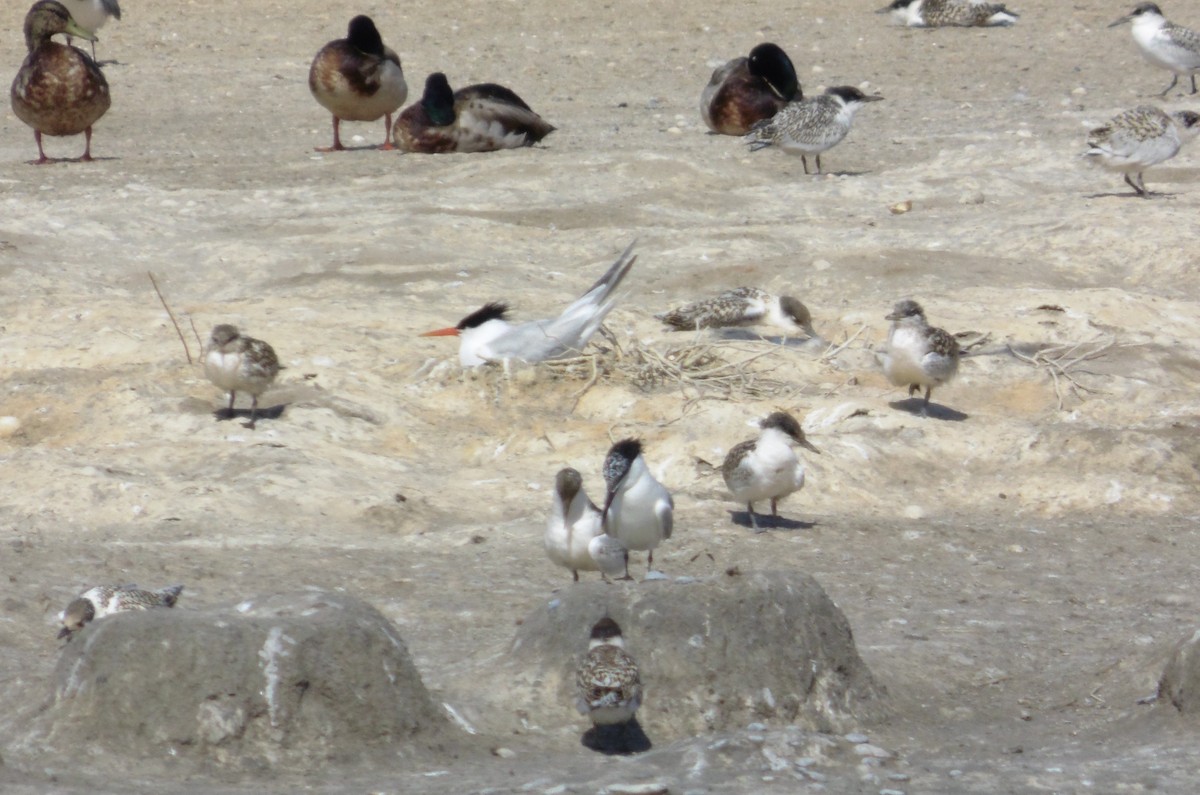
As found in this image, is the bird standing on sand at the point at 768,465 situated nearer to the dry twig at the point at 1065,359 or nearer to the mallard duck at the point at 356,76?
the dry twig at the point at 1065,359

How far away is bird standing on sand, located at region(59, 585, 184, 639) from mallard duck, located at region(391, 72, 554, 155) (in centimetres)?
1004

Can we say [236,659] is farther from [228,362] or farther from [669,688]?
[228,362]

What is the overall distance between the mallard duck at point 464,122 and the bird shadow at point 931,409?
23.2 ft

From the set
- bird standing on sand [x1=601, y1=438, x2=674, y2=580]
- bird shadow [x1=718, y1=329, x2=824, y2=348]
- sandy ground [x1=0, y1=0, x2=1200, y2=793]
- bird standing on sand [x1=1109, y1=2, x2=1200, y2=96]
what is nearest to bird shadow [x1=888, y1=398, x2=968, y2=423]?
sandy ground [x1=0, y1=0, x2=1200, y2=793]

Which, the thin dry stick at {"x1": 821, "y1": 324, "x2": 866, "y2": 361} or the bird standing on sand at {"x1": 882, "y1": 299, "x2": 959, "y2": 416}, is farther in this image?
the thin dry stick at {"x1": 821, "y1": 324, "x2": 866, "y2": 361}

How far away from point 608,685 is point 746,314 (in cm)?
584

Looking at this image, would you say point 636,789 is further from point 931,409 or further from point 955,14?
point 955,14

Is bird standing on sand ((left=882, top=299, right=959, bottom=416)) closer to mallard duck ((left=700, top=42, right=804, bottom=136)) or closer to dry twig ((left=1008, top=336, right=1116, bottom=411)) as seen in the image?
Result: dry twig ((left=1008, top=336, right=1116, bottom=411))

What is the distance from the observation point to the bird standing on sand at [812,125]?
14711 millimetres

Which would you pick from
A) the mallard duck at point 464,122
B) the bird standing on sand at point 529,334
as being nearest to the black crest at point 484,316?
the bird standing on sand at point 529,334

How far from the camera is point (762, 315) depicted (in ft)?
35.2

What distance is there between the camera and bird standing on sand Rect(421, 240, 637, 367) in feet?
32.2

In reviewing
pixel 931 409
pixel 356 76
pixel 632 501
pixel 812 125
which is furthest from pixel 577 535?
pixel 356 76

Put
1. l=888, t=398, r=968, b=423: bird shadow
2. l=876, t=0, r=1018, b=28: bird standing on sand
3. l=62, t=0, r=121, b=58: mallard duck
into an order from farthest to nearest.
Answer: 1. l=876, t=0, r=1018, b=28: bird standing on sand
2. l=62, t=0, r=121, b=58: mallard duck
3. l=888, t=398, r=968, b=423: bird shadow
